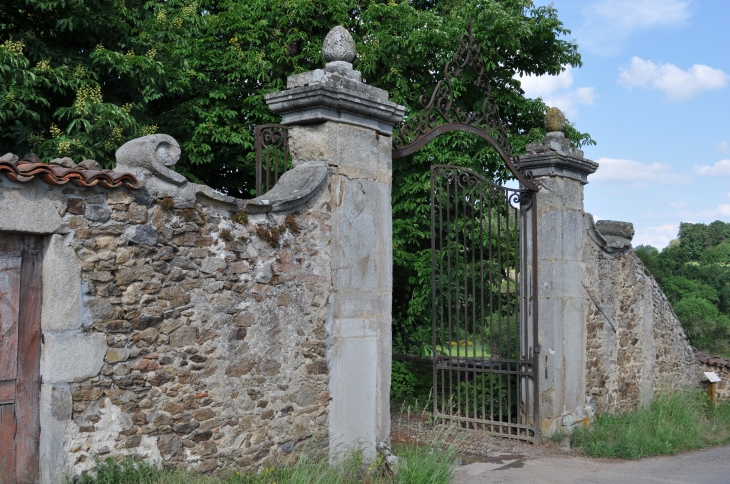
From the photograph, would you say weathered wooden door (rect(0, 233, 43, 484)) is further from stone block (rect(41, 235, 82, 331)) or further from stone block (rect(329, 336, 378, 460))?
stone block (rect(329, 336, 378, 460))

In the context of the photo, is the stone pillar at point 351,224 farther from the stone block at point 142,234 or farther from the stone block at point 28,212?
the stone block at point 28,212

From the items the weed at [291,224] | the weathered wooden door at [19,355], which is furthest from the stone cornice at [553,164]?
the weathered wooden door at [19,355]

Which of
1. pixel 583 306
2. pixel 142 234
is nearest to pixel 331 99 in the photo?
pixel 142 234

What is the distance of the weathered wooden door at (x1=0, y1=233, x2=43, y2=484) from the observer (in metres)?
4.14

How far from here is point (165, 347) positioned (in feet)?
15.5

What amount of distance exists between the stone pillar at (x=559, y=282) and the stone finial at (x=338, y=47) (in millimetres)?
3457

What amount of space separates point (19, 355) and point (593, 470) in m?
5.50

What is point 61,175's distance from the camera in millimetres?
4133

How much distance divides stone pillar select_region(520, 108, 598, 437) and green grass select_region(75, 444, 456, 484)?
2.49m

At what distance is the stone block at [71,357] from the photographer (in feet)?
13.8

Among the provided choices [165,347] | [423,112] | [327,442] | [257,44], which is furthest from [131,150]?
[257,44]

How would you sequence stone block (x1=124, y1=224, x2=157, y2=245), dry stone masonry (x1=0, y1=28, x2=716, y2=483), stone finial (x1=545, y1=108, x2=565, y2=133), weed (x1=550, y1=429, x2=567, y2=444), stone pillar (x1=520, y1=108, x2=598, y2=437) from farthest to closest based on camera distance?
1. stone finial (x1=545, y1=108, x2=565, y2=133)
2. stone pillar (x1=520, y1=108, x2=598, y2=437)
3. weed (x1=550, y1=429, x2=567, y2=444)
4. stone block (x1=124, y1=224, x2=157, y2=245)
5. dry stone masonry (x1=0, y1=28, x2=716, y2=483)

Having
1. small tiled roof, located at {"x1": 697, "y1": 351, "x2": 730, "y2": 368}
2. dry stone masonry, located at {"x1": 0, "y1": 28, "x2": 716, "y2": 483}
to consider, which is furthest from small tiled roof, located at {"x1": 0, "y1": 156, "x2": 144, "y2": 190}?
small tiled roof, located at {"x1": 697, "y1": 351, "x2": 730, "y2": 368}

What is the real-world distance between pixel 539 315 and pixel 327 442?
376 centimetres
